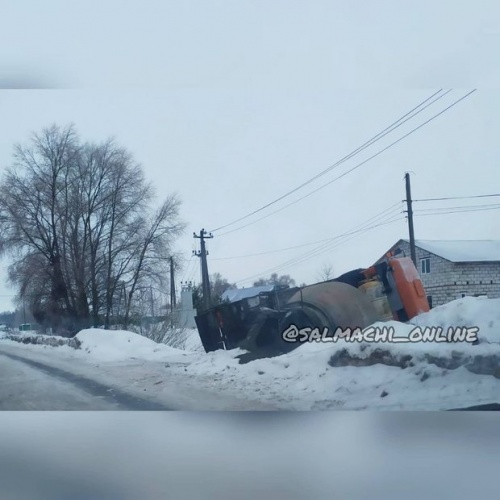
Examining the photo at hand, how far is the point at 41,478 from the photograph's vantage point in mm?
5051

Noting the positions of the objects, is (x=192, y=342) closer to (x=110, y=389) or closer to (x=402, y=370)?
(x=110, y=389)

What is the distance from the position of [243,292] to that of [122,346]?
105 centimetres

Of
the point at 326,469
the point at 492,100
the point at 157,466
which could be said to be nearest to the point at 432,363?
the point at 326,469

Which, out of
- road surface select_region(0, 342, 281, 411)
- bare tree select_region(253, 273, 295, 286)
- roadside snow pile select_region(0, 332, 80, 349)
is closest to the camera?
bare tree select_region(253, 273, 295, 286)

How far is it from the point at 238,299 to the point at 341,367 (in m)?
0.90

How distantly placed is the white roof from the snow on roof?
115cm

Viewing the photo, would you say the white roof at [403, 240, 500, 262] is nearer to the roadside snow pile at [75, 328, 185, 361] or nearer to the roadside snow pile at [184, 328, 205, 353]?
the roadside snow pile at [184, 328, 205, 353]

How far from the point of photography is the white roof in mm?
4637

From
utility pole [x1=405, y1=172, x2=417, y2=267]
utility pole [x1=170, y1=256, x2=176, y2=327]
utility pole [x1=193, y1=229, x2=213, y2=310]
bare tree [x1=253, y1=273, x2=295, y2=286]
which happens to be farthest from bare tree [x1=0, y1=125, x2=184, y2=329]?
utility pole [x1=405, y1=172, x2=417, y2=267]

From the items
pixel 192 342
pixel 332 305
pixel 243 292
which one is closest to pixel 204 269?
pixel 243 292

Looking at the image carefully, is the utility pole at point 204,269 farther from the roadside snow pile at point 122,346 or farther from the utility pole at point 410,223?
the utility pole at point 410,223

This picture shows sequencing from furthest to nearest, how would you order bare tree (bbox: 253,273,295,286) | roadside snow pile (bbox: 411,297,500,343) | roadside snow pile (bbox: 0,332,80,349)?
roadside snow pile (bbox: 0,332,80,349), bare tree (bbox: 253,273,295,286), roadside snow pile (bbox: 411,297,500,343)

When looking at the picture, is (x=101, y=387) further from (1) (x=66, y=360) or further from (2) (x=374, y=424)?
(2) (x=374, y=424)

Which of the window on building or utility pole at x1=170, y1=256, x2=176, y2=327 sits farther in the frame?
utility pole at x1=170, y1=256, x2=176, y2=327
